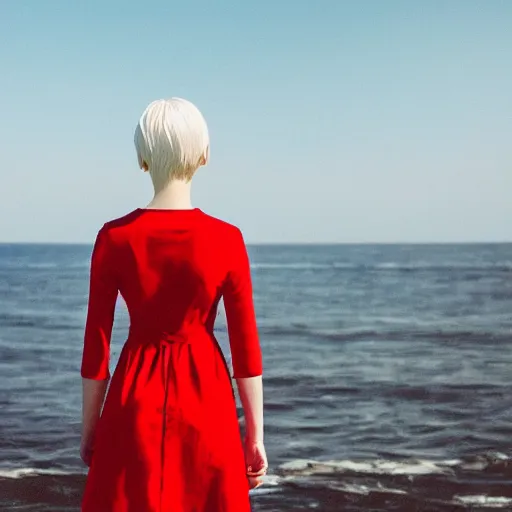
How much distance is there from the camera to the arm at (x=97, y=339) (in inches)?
98.6

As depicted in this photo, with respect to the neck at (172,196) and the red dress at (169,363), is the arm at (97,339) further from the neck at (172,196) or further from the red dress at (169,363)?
the neck at (172,196)

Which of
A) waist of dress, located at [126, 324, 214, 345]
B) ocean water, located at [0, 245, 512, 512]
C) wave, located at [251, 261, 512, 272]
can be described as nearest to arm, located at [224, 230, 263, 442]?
waist of dress, located at [126, 324, 214, 345]

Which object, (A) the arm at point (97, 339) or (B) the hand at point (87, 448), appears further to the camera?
(B) the hand at point (87, 448)

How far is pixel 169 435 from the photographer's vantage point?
2533 millimetres

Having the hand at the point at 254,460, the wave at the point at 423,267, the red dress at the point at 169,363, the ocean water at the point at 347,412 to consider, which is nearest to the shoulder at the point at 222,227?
the red dress at the point at 169,363

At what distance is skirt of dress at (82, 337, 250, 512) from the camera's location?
2523mm

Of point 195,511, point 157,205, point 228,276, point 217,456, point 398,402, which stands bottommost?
point 398,402

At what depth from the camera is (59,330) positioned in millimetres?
22547

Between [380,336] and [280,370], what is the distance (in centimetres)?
663

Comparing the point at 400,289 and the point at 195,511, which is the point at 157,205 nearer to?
the point at 195,511

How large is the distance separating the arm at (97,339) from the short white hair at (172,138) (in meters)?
0.28

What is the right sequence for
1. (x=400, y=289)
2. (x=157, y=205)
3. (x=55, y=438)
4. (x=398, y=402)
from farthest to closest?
(x=400, y=289) → (x=398, y=402) → (x=55, y=438) → (x=157, y=205)

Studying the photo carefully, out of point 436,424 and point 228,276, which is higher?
point 228,276

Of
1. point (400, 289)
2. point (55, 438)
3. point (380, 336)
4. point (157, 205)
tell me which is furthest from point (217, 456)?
point (400, 289)
